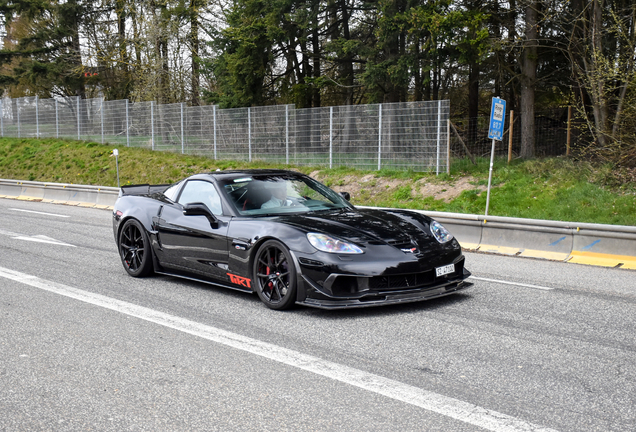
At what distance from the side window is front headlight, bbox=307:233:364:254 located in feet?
4.66

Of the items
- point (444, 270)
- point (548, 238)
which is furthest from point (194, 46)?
point (444, 270)

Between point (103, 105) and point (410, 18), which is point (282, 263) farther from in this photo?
point (103, 105)

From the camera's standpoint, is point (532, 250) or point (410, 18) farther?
point (410, 18)

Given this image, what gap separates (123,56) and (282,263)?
1346 inches

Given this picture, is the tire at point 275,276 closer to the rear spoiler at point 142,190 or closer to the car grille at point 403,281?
the car grille at point 403,281

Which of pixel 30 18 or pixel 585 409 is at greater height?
pixel 30 18

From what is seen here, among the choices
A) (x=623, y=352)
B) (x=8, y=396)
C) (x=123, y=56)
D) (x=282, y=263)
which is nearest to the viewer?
(x=8, y=396)

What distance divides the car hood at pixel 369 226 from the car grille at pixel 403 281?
0.28 metres

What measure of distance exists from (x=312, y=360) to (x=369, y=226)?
196 cm

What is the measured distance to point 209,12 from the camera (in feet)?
105

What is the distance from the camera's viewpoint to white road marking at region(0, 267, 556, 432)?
3418 mm

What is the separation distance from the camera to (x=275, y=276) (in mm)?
6059

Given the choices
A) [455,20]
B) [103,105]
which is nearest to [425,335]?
[455,20]

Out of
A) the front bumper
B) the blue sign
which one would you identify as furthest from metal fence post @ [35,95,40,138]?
the front bumper
